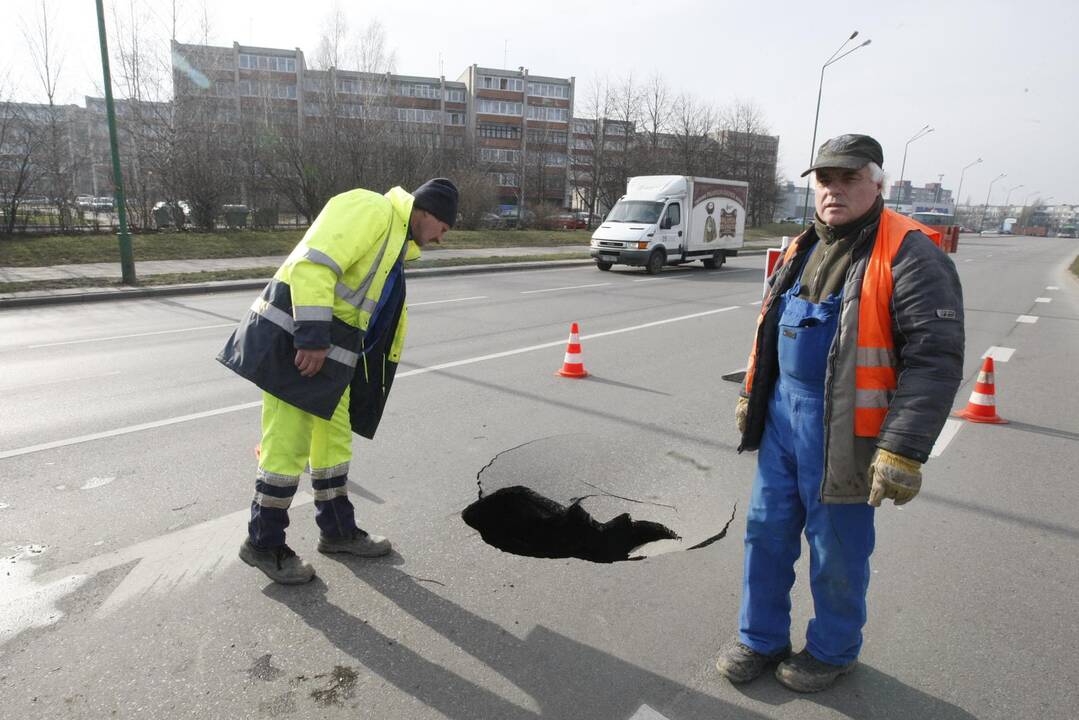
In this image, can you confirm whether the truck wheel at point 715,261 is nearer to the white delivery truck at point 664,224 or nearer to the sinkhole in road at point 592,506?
the white delivery truck at point 664,224

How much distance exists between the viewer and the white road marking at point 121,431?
462 cm

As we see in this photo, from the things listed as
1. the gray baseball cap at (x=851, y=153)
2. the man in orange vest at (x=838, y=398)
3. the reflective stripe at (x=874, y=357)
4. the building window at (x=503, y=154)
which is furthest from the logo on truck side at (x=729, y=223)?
the building window at (x=503, y=154)

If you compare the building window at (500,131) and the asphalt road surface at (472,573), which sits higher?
the building window at (500,131)

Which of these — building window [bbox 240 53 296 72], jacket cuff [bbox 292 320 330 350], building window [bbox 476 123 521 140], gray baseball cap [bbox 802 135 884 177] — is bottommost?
jacket cuff [bbox 292 320 330 350]

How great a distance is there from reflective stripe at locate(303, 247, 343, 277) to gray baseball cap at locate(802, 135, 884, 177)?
1837mm

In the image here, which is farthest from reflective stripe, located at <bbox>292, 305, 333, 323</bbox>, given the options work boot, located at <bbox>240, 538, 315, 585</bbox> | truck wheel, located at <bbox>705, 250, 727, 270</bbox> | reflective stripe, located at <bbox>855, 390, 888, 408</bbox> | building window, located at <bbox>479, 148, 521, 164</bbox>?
building window, located at <bbox>479, 148, 521, 164</bbox>

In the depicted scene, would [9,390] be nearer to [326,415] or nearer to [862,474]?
[326,415]

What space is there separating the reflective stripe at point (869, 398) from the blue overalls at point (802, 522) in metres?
0.13

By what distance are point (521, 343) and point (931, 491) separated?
5374mm

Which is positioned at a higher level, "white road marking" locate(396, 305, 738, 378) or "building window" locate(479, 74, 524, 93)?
"building window" locate(479, 74, 524, 93)

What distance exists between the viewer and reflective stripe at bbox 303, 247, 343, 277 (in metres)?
2.73

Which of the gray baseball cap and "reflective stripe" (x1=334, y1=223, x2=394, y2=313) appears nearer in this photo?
the gray baseball cap

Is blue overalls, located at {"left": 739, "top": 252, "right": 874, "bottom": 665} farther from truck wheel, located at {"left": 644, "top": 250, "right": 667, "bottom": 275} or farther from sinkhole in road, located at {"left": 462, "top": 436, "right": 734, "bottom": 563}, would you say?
truck wheel, located at {"left": 644, "top": 250, "right": 667, "bottom": 275}

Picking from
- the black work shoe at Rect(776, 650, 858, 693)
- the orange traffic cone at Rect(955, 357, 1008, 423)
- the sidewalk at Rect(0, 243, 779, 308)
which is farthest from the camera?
the sidewalk at Rect(0, 243, 779, 308)
